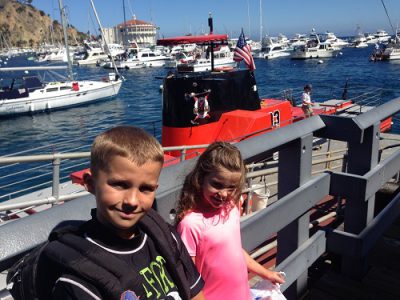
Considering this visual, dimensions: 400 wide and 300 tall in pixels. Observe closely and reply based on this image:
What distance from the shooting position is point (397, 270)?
3547 mm

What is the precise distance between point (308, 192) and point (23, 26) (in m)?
191

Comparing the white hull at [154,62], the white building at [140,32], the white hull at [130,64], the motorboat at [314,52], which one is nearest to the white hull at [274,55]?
the motorboat at [314,52]

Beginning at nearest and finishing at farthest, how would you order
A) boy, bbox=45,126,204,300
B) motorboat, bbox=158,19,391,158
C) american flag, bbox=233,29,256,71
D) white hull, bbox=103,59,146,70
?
1. boy, bbox=45,126,204,300
2. motorboat, bbox=158,19,391,158
3. american flag, bbox=233,29,256,71
4. white hull, bbox=103,59,146,70

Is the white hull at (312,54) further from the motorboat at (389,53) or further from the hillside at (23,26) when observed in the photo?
the hillside at (23,26)

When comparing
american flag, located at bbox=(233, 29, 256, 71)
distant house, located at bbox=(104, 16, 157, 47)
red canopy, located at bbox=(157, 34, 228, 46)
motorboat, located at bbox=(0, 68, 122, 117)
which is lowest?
motorboat, located at bbox=(0, 68, 122, 117)

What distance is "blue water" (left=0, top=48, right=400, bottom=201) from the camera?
28.0 m

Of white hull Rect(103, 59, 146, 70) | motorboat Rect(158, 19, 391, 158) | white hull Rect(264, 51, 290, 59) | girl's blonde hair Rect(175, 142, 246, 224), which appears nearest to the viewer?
girl's blonde hair Rect(175, 142, 246, 224)

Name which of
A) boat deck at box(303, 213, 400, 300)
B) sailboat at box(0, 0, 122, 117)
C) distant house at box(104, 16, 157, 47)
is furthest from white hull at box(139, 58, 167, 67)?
boat deck at box(303, 213, 400, 300)

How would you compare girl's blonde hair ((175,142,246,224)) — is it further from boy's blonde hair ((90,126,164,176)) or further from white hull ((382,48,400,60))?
white hull ((382,48,400,60))

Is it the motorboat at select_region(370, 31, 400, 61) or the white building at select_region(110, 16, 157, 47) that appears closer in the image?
the motorboat at select_region(370, 31, 400, 61)

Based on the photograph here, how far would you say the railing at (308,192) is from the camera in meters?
2.24

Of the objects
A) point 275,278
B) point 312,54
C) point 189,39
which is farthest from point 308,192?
point 312,54

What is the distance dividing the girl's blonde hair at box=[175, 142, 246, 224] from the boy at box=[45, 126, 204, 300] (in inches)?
18.1

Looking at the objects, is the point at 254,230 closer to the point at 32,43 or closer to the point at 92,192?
the point at 92,192
